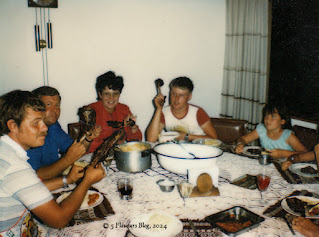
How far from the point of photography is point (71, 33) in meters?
3.62

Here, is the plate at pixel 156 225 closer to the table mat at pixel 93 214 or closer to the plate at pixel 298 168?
the table mat at pixel 93 214

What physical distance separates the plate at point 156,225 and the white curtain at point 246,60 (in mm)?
2895

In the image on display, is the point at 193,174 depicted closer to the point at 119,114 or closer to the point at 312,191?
the point at 312,191

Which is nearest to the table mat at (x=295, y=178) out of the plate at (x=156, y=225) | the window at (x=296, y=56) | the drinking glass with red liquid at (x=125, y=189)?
the plate at (x=156, y=225)

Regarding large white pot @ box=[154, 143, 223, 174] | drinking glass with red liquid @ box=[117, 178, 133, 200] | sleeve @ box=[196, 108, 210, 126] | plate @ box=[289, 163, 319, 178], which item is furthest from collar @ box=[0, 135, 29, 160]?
sleeve @ box=[196, 108, 210, 126]

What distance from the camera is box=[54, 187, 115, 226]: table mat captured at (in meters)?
1.29

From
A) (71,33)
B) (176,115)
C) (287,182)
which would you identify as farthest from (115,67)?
(287,182)

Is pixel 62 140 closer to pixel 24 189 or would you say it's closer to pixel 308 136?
pixel 24 189

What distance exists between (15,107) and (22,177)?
13.7 inches

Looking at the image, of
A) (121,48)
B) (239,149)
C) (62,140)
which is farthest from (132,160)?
(121,48)

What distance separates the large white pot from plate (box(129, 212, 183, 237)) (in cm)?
44

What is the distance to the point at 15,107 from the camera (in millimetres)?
1303

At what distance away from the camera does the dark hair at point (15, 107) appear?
1.30 m

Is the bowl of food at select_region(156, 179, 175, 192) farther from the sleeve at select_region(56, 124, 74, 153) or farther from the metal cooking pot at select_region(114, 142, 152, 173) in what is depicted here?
the sleeve at select_region(56, 124, 74, 153)
